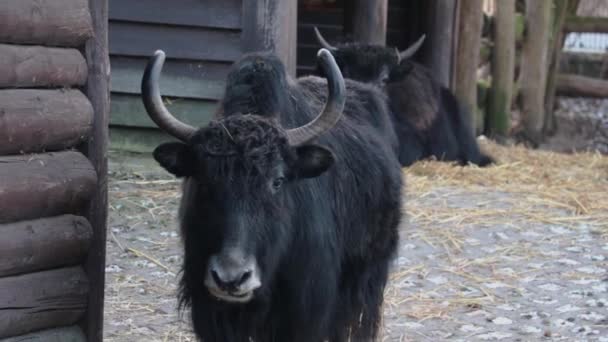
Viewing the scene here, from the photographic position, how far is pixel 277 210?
4.91 meters

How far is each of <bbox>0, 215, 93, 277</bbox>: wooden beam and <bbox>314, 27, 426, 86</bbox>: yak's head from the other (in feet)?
23.1

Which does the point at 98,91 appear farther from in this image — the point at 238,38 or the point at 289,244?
the point at 238,38

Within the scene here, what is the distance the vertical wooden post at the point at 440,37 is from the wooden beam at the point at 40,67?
932 cm

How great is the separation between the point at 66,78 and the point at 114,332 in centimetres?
A: 174

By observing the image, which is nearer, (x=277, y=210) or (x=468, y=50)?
(x=277, y=210)

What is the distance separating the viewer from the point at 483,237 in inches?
364

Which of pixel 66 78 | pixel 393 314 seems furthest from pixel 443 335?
pixel 66 78

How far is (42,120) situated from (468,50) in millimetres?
11081

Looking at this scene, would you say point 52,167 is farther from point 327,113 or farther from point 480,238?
point 480,238

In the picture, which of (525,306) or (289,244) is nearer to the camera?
(289,244)

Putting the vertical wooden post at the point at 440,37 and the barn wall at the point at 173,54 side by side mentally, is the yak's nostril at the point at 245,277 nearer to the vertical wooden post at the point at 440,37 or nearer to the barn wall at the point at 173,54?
the barn wall at the point at 173,54

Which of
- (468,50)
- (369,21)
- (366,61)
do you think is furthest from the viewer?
(468,50)

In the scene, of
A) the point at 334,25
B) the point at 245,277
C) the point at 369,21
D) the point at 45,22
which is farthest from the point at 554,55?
the point at 245,277

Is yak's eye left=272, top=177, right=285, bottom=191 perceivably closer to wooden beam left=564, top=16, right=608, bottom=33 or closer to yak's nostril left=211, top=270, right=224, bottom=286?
yak's nostril left=211, top=270, right=224, bottom=286
